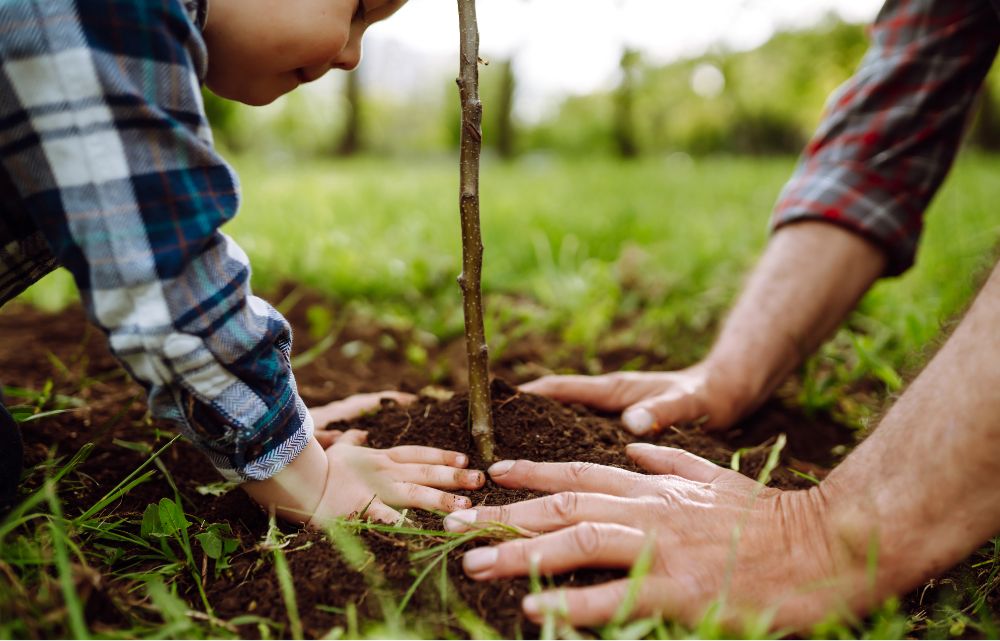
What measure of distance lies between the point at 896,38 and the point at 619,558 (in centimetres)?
196

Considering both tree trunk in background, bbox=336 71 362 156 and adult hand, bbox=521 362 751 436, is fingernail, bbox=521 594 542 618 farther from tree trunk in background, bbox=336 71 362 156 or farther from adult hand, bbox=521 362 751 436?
tree trunk in background, bbox=336 71 362 156

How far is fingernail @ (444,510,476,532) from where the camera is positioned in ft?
4.20

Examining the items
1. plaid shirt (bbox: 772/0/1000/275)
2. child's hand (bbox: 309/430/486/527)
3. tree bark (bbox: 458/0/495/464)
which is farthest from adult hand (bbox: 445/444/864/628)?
plaid shirt (bbox: 772/0/1000/275)

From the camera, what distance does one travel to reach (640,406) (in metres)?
1.80

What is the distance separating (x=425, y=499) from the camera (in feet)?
4.54

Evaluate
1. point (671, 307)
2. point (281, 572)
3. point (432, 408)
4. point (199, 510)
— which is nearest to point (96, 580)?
point (281, 572)

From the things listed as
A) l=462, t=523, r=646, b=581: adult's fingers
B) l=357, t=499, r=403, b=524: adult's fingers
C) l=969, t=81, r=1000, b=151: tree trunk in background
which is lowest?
l=969, t=81, r=1000, b=151: tree trunk in background

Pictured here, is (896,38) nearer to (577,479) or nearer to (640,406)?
(640,406)

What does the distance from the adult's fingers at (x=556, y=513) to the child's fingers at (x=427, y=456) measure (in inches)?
8.1

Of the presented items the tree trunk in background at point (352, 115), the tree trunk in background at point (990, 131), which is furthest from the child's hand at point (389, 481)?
the tree trunk in background at point (990, 131)

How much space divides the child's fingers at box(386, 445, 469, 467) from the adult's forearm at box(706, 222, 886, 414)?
907 mm

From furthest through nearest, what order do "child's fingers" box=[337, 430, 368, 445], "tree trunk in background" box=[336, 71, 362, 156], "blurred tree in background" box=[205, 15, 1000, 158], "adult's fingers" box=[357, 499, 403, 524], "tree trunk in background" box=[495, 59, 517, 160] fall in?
"blurred tree in background" box=[205, 15, 1000, 158] < "tree trunk in background" box=[336, 71, 362, 156] < "tree trunk in background" box=[495, 59, 517, 160] < "child's fingers" box=[337, 430, 368, 445] < "adult's fingers" box=[357, 499, 403, 524]

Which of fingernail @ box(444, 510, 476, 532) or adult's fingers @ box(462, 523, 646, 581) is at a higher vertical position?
adult's fingers @ box(462, 523, 646, 581)

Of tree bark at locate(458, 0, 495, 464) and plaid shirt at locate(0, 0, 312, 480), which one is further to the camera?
tree bark at locate(458, 0, 495, 464)
